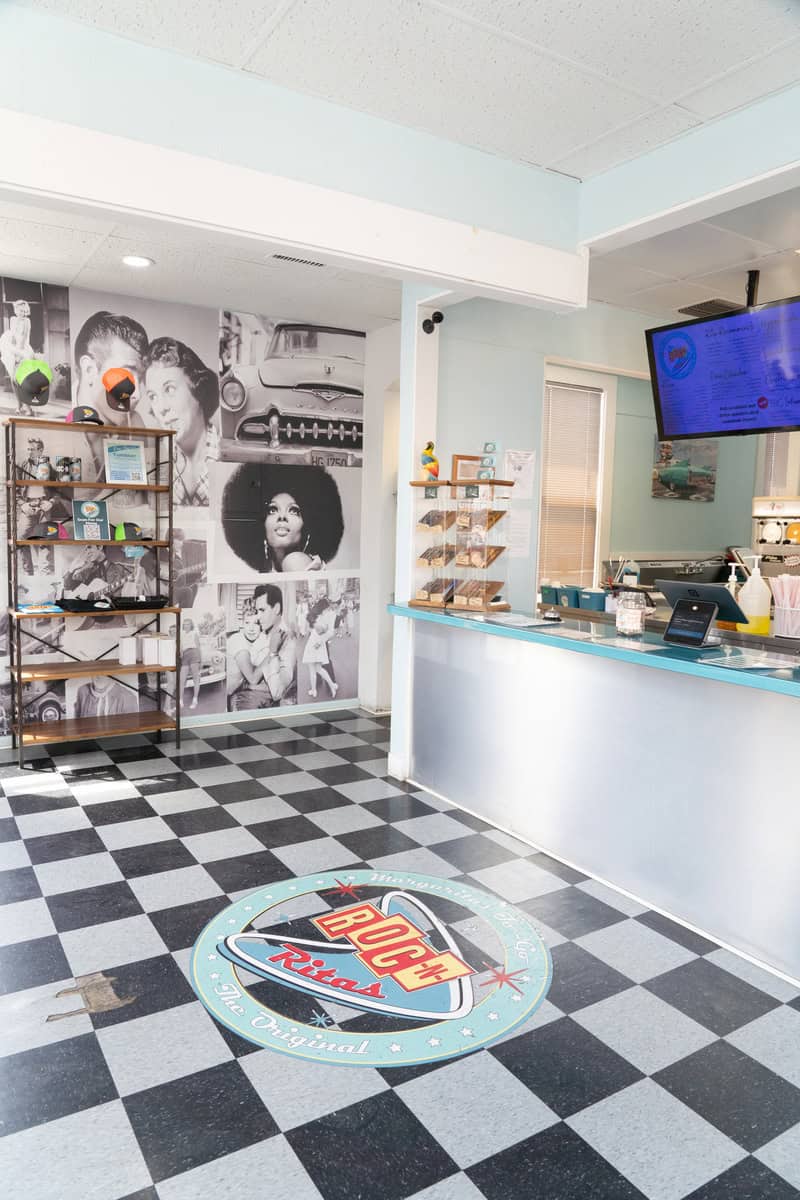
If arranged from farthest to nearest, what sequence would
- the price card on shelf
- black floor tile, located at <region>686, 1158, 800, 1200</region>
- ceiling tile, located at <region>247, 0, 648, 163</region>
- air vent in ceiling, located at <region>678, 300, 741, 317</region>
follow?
air vent in ceiling, located at <region>678, 300, 741, 317</region>, the price card on shelf, ceiling tile, located at <region>247, 0, 648, 163</region>, black floor tile, located at <region>686, 1158, 800, 1200</region>

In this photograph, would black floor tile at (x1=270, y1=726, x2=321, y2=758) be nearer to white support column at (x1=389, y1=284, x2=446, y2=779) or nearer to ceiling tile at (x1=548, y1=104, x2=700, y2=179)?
white support column at (x1=389, y1=284, x2=446, y2=779)

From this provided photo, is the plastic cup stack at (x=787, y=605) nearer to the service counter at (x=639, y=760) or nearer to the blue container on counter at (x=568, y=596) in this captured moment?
the service counter at (x=639, y=760)

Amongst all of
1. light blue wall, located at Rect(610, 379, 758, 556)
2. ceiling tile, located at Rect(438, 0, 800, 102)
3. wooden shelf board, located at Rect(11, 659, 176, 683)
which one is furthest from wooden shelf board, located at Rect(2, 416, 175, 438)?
ceiling tile, located at Rect(438, 0, 800, 102)

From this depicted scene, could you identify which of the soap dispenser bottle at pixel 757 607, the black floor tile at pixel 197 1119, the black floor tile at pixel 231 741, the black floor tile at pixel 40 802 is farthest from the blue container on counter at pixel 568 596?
the black floor tile at pixel 197 1119

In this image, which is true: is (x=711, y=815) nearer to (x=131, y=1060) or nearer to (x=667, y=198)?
(x=131, y=1060)

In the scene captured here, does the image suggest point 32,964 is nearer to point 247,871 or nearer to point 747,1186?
point 247,871

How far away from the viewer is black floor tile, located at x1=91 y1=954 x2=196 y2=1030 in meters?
2.50

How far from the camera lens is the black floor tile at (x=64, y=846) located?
3592 millimetres

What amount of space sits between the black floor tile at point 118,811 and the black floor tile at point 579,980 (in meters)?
2.21

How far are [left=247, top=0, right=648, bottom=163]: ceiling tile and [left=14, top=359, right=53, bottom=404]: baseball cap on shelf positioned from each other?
2.78 m

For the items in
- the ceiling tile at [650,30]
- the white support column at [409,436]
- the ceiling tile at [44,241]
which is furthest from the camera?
the white support column at [409,436]

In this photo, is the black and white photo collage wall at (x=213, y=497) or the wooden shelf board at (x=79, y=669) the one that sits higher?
the black and white photo collage wall at (x=213, y=497)

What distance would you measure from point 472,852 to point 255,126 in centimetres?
302

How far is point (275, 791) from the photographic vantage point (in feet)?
14.7
